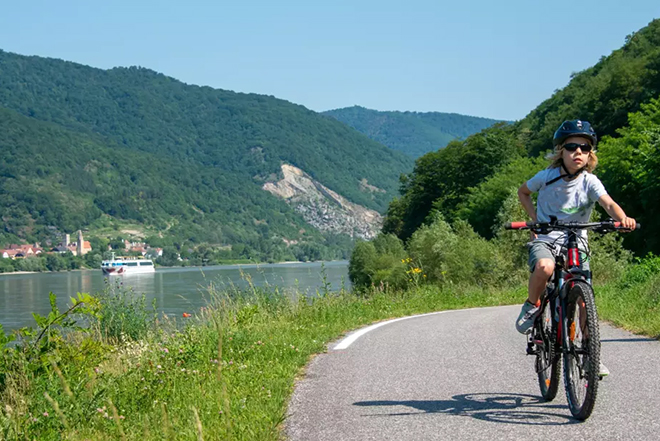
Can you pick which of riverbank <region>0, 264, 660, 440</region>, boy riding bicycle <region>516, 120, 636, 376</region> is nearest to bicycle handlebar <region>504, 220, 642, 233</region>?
boy riding bicycle <region>516, 120, 636, 376</region>

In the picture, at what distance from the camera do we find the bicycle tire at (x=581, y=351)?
4.32m

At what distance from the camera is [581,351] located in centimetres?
446

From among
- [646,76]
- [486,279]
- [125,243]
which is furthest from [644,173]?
[125,243]

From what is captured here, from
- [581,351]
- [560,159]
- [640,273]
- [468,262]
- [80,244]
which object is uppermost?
[560,159]

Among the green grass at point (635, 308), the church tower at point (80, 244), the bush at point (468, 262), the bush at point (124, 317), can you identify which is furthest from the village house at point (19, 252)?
the green grass at point (635, 308)

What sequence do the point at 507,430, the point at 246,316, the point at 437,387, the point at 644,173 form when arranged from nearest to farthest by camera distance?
the point at 507,430
the point at 437,387
the point at 246,316
the point at 644,173

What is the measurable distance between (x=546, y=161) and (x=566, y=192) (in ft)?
193

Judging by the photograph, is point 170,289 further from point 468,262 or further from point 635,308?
point 635,308

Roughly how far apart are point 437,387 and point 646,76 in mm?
60722

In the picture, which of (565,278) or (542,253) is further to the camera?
(542,253)

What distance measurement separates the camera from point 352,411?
16.6 feet

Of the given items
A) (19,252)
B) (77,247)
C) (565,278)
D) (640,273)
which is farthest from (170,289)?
(77,247)

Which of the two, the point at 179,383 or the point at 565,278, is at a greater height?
the point at 565,278

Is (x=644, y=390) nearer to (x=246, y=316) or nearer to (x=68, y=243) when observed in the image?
(x=246, y=316)
